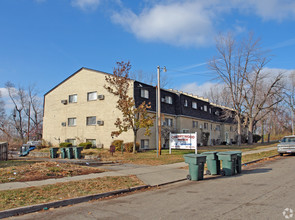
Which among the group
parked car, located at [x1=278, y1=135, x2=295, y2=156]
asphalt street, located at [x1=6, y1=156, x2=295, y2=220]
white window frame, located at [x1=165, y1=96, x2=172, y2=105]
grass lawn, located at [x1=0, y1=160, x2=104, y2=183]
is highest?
white window frame, located at [x1=165, y1=96, x2=172, y2=105]

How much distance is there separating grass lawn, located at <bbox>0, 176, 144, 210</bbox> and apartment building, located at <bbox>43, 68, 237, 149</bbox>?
14.6 meters

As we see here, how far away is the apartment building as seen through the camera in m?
26.1

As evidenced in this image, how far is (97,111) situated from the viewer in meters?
27.4

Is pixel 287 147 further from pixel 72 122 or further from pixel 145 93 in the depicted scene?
pixel 72 122

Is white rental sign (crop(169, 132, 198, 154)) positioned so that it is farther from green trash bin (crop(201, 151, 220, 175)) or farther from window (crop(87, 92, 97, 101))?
window (crop(87, 92, 97, 101))

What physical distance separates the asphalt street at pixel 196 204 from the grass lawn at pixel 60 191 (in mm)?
639

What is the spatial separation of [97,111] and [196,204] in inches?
868

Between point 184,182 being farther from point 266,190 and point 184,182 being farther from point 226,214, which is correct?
point 226,214

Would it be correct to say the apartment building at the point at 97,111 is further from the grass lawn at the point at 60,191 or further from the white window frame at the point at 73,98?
the grass lawn at the point at 60,191

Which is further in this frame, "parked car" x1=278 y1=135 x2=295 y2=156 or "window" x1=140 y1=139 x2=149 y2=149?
"window" x1=140 y1=139 x2=149 y2=149

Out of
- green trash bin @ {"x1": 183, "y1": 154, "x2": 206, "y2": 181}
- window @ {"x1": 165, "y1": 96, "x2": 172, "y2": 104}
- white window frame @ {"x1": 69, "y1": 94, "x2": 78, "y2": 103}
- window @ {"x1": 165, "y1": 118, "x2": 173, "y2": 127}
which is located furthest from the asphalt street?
white window frame @ {"x1": 69, "y1": 94, "x2": 78, "y2": 103}

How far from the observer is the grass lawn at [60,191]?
6.56m

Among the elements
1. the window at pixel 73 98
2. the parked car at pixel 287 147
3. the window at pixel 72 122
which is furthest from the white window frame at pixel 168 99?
the parked car at pixel 287 147

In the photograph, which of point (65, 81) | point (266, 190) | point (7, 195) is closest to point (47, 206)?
point (7, 195)
